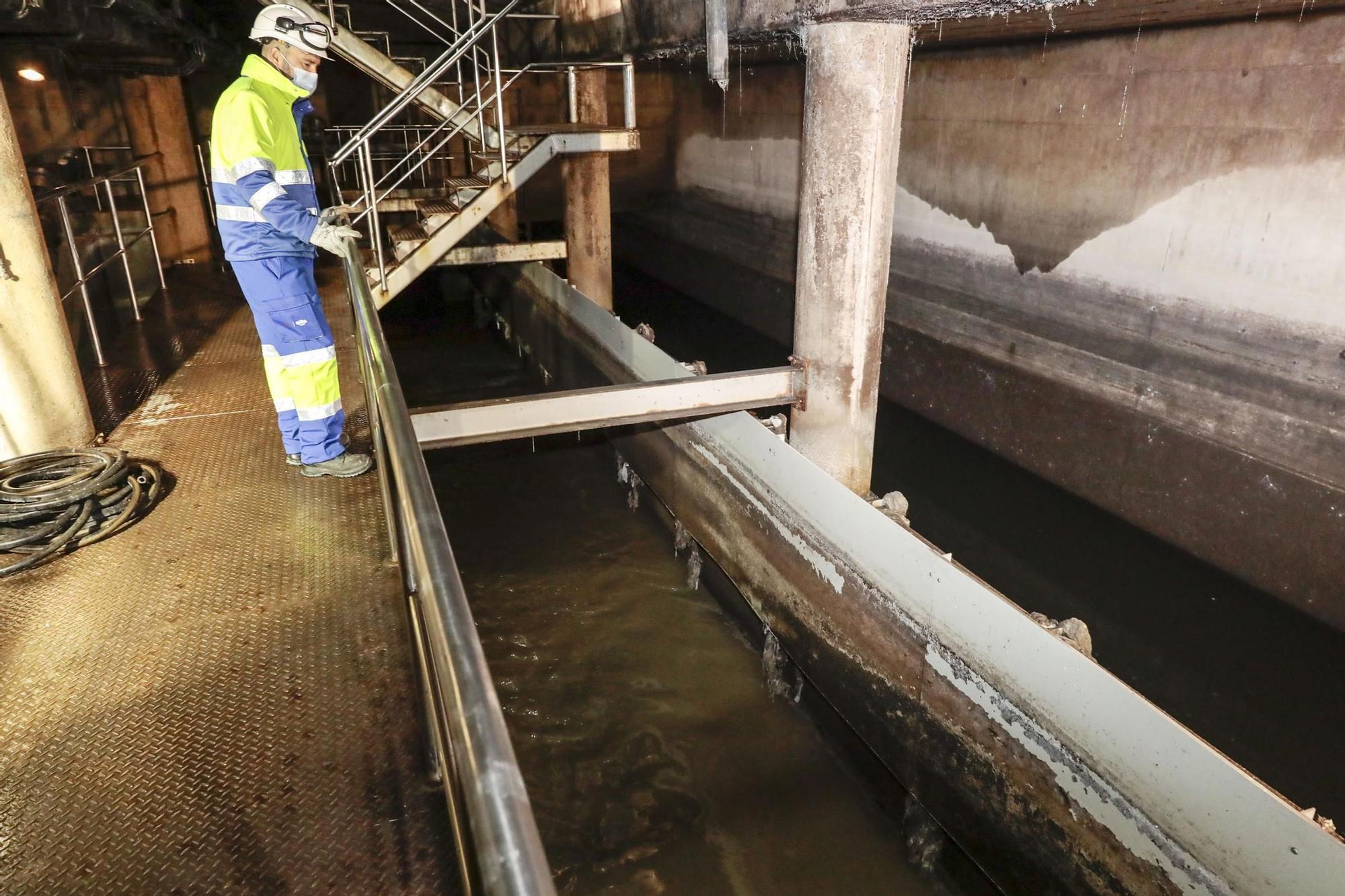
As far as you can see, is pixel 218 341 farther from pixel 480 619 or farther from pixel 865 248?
pixel 865 248

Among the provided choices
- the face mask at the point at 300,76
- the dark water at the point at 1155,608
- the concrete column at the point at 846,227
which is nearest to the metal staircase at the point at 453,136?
the face mask at the point at 300,76

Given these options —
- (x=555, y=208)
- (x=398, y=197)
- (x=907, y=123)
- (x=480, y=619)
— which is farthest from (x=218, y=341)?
(x=555, y=208)

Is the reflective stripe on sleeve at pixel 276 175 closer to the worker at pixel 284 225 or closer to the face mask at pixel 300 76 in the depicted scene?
the worker at pixel 284 225

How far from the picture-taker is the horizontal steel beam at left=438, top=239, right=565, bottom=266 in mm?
8289

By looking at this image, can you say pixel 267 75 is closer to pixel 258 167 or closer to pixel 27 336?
pixel 258 167

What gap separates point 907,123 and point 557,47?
11.9ft

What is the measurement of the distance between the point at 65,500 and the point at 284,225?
1.41 m

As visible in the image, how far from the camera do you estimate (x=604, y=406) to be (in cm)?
441

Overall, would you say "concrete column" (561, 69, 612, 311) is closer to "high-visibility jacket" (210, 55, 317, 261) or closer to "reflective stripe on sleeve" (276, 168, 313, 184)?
"reflective stripe on sleeve" (276, 168, 313, 184)

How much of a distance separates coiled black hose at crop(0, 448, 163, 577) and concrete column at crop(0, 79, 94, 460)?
0.23 metres

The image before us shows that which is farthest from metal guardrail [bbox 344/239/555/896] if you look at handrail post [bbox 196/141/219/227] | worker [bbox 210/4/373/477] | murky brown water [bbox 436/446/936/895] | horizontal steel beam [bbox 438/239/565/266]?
handrail post [bbox 196/141/219/227]

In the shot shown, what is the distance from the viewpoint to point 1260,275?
17.2 ft

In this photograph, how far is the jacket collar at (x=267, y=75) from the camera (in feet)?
11.0

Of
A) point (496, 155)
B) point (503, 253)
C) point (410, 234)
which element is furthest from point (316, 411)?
point (503, 253)
